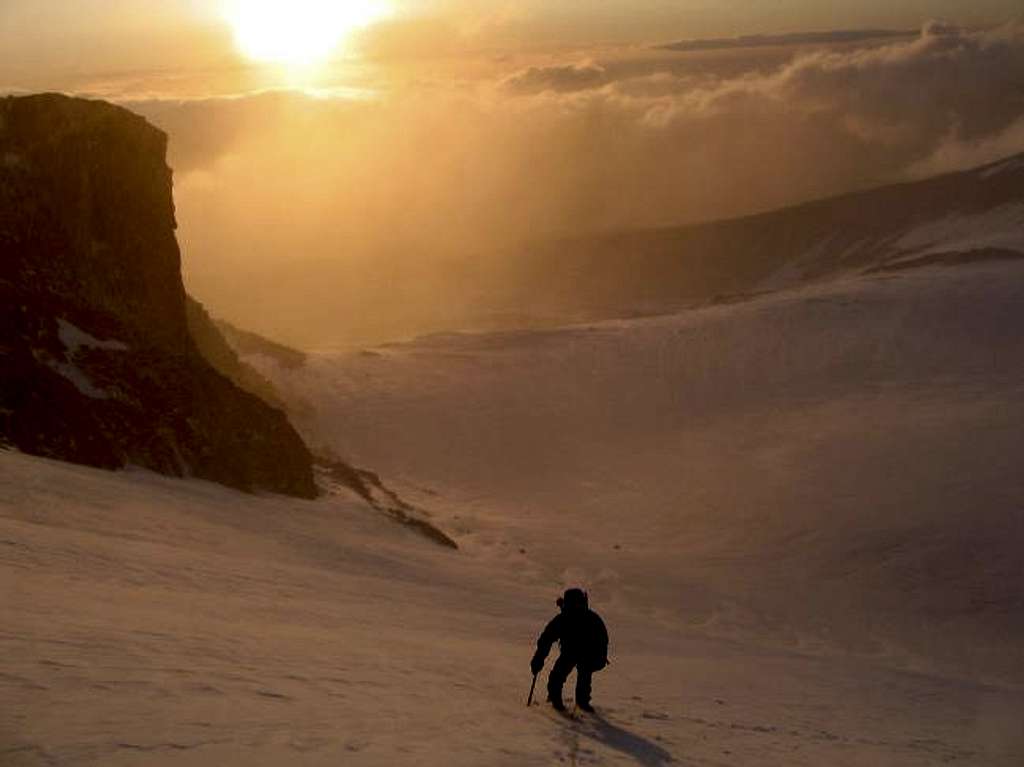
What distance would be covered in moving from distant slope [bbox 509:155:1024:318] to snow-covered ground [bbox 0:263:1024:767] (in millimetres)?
114207

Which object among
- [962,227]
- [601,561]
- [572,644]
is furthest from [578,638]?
[962,227]

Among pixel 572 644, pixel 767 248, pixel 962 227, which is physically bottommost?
pixel 572 644

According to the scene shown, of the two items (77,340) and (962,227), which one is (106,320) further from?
(962,227)

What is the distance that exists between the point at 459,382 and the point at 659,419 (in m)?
7.40

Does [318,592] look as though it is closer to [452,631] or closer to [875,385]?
[452,631]

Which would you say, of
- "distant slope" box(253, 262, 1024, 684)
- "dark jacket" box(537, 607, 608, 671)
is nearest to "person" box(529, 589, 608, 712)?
"dark jacket" box(537, 607, 608, 671)

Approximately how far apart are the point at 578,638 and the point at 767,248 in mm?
178507

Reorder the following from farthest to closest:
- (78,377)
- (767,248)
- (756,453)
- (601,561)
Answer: (767,248), (756,453), (601,561), (78,377)

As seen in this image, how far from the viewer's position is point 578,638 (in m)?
9.90

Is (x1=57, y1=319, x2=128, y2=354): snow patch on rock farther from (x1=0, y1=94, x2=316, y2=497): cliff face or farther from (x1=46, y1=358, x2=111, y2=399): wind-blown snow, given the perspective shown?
(x1=46, y1=358, x2=111, y2=399): wind-blown snow

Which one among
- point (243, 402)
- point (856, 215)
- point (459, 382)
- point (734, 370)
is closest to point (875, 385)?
point (734, 370)

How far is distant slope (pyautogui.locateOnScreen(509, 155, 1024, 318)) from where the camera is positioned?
158 m

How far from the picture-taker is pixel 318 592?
1423 centimetres

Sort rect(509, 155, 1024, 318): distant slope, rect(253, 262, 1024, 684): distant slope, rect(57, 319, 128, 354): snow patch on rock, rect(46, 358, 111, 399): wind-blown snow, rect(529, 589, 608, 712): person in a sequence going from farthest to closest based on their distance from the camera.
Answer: rect(509, 155, 1024, 318): distant slope
rect(253, 262, 1024, 684): distant slope
rect(57, 319, 128, 354): snow patch on rock
rect(46, 358, 111, 399): wind-blown snow
rect(529, 589, 608, 712): person
